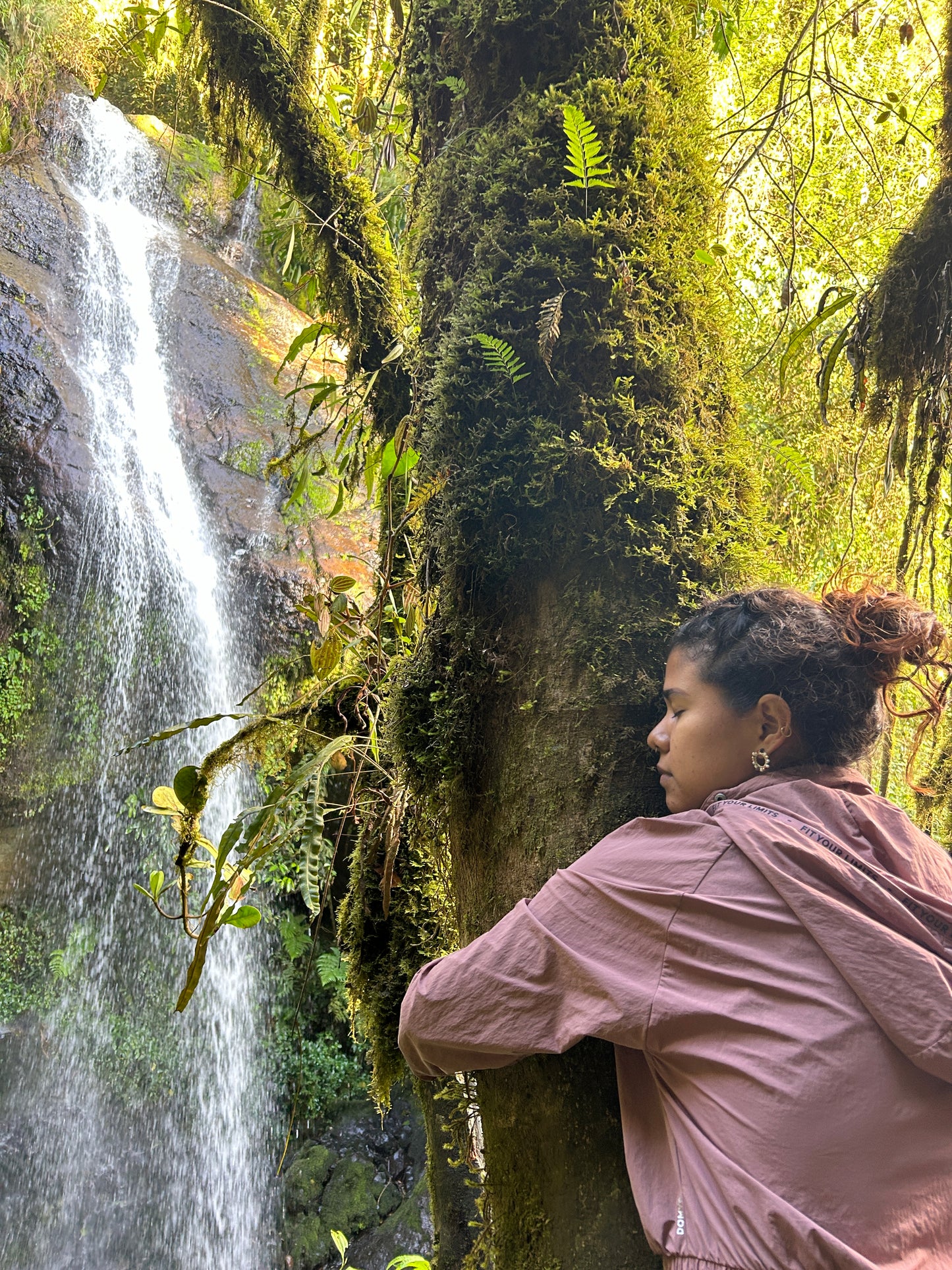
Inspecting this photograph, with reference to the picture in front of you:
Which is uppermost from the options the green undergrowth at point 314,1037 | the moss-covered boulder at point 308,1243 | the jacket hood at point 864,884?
the jacket hood at point 864,884

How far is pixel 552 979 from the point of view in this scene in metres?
1.12

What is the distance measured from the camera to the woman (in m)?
0.95

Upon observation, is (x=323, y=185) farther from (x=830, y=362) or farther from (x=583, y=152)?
(x=830, y=362)

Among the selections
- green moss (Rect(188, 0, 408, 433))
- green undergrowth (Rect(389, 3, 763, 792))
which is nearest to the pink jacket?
green undergrowth (Rect(389, 3, 763, 792))

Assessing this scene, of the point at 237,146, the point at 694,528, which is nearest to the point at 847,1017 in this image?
the point at 694,528

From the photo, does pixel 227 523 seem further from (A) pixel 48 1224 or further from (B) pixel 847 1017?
(B) pixel 847 1017

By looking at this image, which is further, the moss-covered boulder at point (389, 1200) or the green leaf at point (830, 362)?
the moss-covered boulder at point (389, 1200)

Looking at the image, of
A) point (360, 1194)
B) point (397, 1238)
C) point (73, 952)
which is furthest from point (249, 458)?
point (397, 1238)

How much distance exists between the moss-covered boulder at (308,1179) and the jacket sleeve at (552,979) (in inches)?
255

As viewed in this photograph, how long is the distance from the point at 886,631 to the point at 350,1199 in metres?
6.73

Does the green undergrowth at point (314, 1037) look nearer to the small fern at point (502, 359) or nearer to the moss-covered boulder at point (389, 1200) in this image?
the moss-covered boulder at point (389, 1200)

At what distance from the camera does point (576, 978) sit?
3.59 ft

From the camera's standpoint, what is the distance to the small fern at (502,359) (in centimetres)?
153

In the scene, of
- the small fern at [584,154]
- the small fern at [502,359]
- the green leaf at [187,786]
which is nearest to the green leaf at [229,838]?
the green leaf at [187,786]
